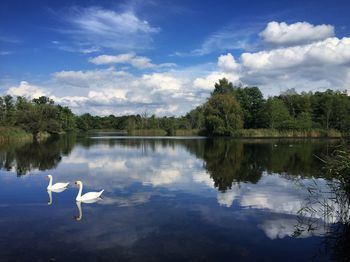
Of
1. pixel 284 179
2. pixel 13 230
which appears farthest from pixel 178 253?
pixel 284 179

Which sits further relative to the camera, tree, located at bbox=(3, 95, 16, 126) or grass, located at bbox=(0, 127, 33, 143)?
tree, located at bbox=(3, 95, 16, 126)

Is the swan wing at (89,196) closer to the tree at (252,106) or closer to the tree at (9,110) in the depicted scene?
the tree at (9,110)

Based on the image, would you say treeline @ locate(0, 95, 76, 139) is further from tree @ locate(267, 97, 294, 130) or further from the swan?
the swan

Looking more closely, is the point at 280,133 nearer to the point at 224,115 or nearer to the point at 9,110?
the point at 224,115

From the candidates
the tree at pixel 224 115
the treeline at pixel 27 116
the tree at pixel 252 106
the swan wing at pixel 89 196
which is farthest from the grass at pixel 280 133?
the swan wing at pixel 89 196

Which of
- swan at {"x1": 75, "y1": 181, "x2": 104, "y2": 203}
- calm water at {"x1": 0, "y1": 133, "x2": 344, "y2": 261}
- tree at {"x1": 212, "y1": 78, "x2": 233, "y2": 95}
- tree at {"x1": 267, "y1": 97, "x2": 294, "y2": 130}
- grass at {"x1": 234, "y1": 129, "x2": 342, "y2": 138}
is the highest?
tree at {"x1": 212, "y1": 78, "x2": 233, "y2": 95}

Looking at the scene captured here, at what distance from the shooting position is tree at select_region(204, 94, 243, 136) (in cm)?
8312

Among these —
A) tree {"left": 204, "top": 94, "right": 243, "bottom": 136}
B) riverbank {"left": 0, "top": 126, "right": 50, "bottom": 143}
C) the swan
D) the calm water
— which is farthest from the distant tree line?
→ the swan

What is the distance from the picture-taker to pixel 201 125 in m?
114

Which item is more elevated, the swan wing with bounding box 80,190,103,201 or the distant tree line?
the distant tree line

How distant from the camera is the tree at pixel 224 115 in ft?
273

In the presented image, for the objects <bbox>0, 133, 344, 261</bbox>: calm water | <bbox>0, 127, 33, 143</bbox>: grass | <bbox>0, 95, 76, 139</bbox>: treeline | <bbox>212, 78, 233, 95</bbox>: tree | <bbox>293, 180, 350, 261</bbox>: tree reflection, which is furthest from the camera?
<bbox>212, 78, 233, 95</bbox>: tree

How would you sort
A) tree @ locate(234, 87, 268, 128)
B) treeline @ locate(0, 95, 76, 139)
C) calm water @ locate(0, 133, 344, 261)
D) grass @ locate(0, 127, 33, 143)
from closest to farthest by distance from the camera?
calm water @ locate(0, 133, 344, 261), grass @ locate(0, 127, 33, 143), treeline @ locate(0, 95, 76, 139), tree @ locate(234, 87, 268, 128)

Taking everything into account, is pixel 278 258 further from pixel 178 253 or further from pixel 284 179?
pixel 284 179
